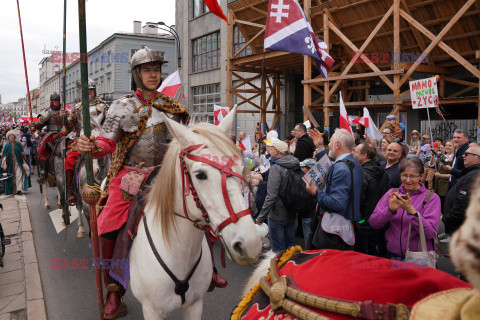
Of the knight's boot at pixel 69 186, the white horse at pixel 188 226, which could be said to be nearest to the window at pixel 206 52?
the knight's boot at pixel 69 186

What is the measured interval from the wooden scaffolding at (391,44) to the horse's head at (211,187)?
7508 millimetres

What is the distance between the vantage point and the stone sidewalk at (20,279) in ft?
13.6

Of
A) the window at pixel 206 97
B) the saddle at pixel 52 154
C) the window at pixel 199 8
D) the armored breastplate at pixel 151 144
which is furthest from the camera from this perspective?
the window at pixel 199 8

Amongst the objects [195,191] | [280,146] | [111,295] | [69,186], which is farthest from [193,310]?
[69,186]

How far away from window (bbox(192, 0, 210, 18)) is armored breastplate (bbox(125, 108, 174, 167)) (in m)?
20.8

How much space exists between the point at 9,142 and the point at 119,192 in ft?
36.3

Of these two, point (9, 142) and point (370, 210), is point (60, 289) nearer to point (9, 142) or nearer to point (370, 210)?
point (370, 210)

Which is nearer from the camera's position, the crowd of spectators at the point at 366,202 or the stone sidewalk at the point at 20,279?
the crowd of spectators at the point at 366,202

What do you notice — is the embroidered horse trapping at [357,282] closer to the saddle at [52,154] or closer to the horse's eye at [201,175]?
the horse's eye at [201,175]

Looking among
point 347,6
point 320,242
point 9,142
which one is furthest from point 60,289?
point 347,6

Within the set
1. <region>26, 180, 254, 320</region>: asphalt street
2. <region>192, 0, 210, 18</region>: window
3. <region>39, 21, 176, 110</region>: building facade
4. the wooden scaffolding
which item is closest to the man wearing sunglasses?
<region>26, 180, 254, 320</region>: asphalt street

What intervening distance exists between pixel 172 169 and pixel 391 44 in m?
12.1

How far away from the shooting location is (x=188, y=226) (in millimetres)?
2379

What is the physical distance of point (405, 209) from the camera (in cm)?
321
